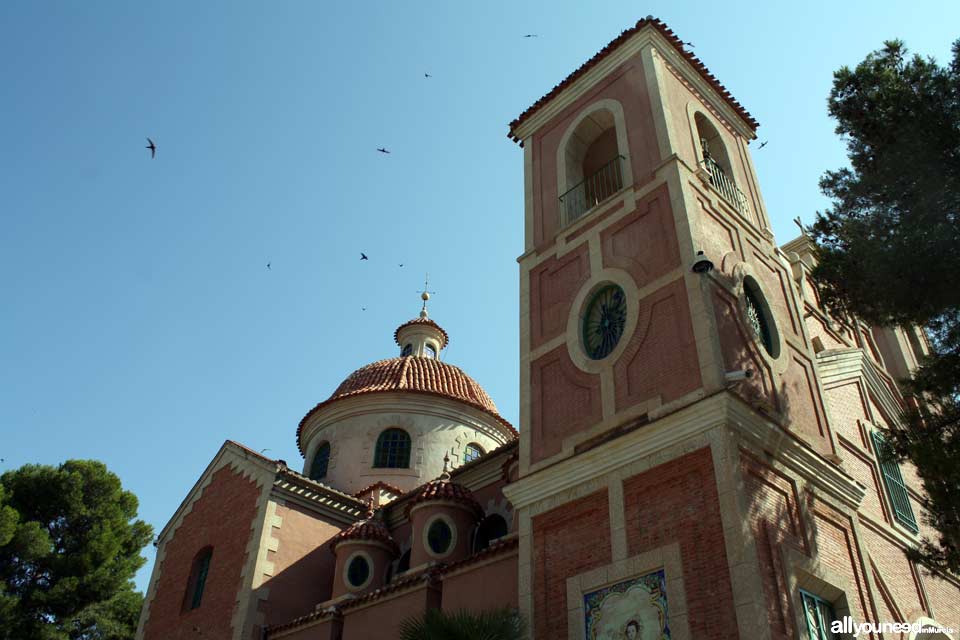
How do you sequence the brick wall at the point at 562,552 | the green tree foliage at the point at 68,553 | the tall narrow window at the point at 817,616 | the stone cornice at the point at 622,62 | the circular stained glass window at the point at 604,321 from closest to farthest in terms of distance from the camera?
the tall narrow window at the point at 817,616
the brick wall at the point at 562,552
the circular stained glass window at the point at 604,321
the stone cornice at the point at 622,62
the green tree foliage at the point at 68,553

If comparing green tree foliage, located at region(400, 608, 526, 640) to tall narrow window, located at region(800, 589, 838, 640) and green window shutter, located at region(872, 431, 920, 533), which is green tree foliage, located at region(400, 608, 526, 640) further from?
green window shutter, located at region(872, 431, 920, 533)

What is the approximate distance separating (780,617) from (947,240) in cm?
505

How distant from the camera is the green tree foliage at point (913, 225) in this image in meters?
10.3

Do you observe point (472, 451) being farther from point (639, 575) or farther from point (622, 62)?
point (639, 575)

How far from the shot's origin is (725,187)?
1585cm

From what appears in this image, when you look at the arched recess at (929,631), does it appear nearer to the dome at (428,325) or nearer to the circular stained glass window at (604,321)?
the circular stained glass window at (604,321)

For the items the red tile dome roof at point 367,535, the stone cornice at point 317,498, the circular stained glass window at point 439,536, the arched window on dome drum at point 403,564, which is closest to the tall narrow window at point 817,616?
the circular stained glass window at point 439,536

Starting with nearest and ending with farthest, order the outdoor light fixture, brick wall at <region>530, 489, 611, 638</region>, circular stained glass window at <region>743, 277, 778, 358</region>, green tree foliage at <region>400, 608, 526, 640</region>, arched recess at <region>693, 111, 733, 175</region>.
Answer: green tree foliage at <region>400, 608, 526, 640</region> < brick wall at <region>530, 489, 611, 638</region> < the outdoor light fixture < circular stained glass window at <region>743, 277, 778, 358</region> < arched recess at <region>693, 111, 733, 175</region>

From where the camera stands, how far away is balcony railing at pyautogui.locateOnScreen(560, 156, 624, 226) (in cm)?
1566

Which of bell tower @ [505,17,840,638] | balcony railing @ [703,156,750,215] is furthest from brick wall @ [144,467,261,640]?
balcony railing @ [703,156,750,215]

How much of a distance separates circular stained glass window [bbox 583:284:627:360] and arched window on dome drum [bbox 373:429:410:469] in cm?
1147

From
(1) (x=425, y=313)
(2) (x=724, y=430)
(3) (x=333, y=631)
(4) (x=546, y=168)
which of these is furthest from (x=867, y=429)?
(1) (x=425, y=313)

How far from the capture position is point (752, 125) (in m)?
18.4

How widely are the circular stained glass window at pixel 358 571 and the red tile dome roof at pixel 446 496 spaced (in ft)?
4.90
